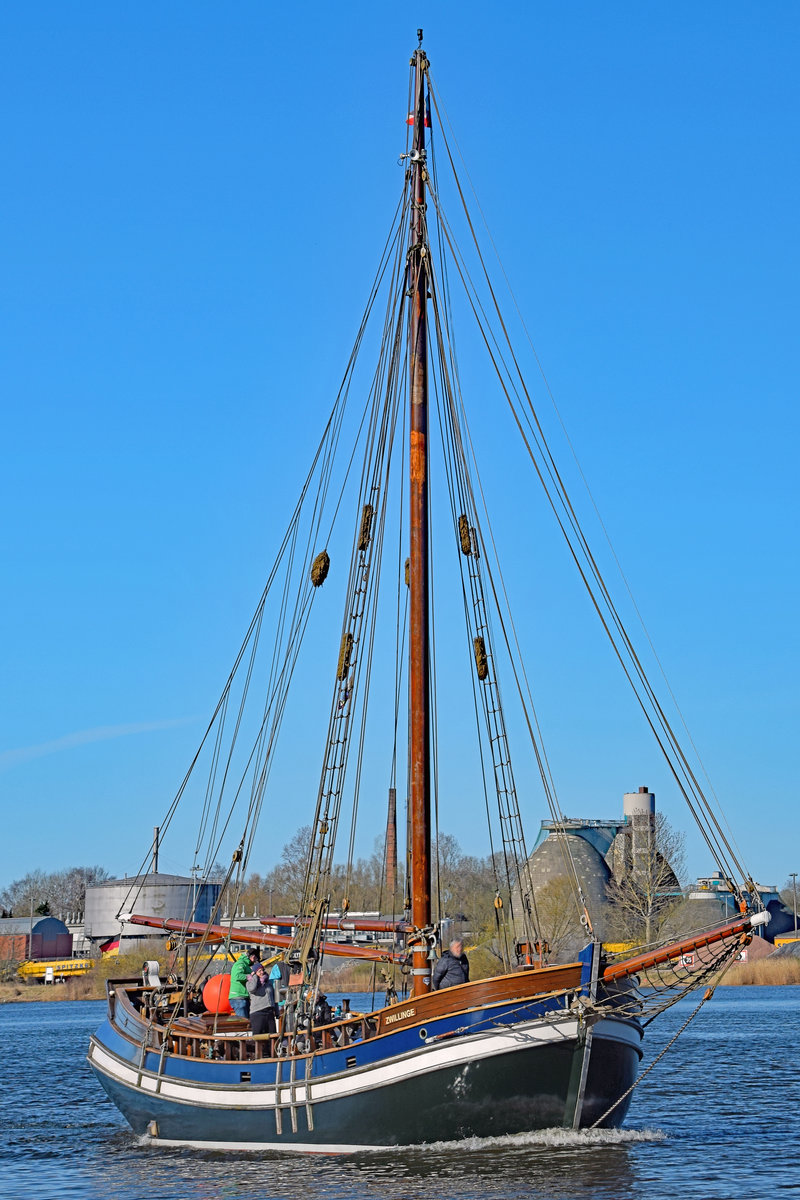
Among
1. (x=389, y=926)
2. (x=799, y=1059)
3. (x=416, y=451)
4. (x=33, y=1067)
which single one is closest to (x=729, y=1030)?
(x=799, y=1059)

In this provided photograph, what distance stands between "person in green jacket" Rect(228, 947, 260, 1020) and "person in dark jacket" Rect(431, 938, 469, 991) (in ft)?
16.4

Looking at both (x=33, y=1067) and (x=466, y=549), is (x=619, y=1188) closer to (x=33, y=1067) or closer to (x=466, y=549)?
(x=466, y=549)

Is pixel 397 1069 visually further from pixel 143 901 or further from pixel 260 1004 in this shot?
pixel 143 901

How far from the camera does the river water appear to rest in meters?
19.6

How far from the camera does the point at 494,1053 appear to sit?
20484 mm

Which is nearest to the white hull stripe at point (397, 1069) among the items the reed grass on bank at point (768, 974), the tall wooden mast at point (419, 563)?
the tall wooden mast at point (419, 563)

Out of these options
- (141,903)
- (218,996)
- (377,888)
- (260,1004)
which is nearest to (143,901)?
(141,903)

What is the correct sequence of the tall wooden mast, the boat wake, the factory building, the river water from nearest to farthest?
1. the river water
2. the boat wake
3. the tall wooden mast
4. the factory building

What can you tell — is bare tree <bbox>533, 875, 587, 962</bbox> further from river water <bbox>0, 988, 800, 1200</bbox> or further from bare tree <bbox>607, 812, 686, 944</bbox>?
river water <bbox>0, 988, 800, 1200</bbox>

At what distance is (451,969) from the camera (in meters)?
21.9

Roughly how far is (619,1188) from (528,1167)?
1.45m

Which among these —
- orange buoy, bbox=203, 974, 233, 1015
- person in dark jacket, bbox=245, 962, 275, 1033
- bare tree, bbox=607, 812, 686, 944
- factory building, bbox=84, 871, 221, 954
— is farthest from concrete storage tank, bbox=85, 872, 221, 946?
person in dark jacket, bbox=245, 962, 275, 1033

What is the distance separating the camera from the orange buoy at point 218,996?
27.4 metres

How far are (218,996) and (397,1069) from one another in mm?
7469
